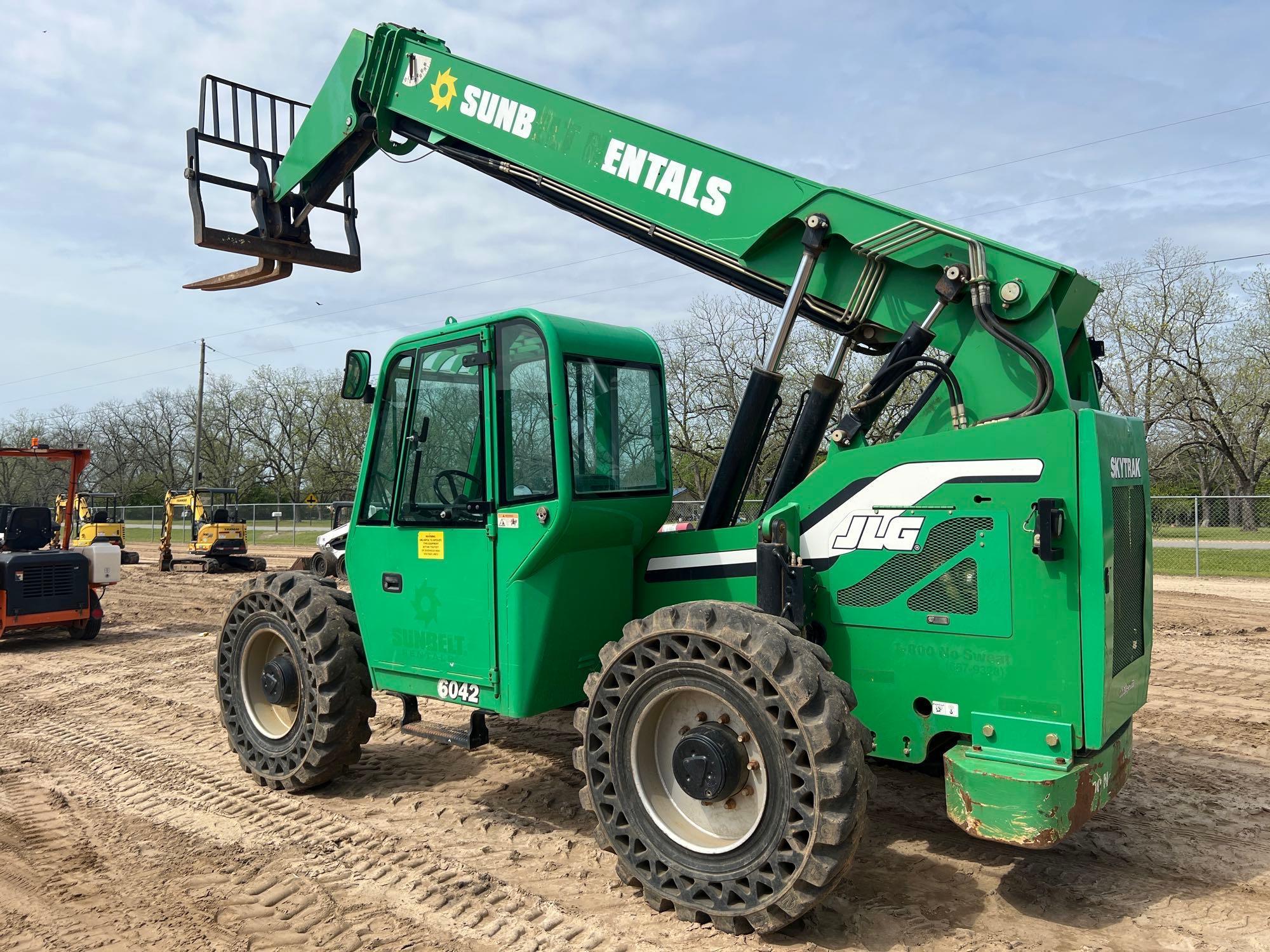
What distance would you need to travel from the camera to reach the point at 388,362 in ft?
17.6

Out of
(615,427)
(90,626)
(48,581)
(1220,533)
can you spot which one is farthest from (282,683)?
(1220,533)

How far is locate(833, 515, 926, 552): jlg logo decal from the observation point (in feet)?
13.0

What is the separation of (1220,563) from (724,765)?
1690 cm

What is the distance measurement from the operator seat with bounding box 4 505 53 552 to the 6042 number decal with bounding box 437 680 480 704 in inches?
364

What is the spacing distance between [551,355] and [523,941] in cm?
255

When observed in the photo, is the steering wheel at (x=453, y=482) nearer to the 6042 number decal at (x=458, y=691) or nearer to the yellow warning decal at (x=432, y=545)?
the yellow warning decal at (x=432, y=545)

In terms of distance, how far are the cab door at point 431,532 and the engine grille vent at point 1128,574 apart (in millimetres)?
2776

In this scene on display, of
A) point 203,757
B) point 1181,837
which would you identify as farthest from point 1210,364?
point 203,757

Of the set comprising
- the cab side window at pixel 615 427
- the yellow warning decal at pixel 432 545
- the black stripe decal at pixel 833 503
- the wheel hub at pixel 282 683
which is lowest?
the wheel hub at pixel 282 683

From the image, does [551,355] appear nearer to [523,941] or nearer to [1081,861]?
[523,941]

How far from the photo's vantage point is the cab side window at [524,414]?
4566 millimetres

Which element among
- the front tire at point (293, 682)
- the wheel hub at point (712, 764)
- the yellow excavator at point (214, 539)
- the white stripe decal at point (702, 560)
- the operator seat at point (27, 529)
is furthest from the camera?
the yellow excavator at point (214, 539)

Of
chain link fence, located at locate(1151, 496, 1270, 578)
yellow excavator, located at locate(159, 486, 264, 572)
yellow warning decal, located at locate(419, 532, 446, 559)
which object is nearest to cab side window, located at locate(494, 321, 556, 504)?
yellow warning decal, located at locate(419, 532, 446, 559)

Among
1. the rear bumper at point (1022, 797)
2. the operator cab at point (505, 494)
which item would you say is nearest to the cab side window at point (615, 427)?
the operator cab at point (505, 494)
